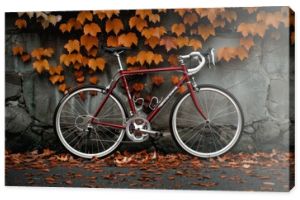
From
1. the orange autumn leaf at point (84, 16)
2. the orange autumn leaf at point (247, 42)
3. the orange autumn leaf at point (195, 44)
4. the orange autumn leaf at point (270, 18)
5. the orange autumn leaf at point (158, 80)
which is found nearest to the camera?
the orange autumn leaf at point (270, 18)

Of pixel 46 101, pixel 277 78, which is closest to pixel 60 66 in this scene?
pixel 46 101

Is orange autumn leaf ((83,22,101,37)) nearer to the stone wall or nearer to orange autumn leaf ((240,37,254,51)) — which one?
the stone wall

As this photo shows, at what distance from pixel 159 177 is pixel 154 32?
147 cm

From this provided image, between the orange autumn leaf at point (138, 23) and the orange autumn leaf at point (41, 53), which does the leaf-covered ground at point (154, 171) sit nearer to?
the orange autumn leaf at point (41, 53)

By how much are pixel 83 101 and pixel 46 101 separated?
399 mm

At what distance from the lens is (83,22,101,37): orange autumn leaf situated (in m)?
8.00

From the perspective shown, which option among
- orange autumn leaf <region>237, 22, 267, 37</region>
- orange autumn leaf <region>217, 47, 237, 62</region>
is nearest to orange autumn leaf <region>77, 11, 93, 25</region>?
orange autumn leaf <region>217, 47, 237, 62</region>

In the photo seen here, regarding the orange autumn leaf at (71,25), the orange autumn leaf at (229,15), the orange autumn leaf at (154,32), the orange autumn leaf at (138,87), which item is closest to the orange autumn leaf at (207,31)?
the orange autumn leaf at (229,15)

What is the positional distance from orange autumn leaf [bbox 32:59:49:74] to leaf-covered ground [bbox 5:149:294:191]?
85cm

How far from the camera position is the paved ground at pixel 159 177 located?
7543 millimetres

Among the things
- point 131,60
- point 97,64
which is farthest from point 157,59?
point 97,64

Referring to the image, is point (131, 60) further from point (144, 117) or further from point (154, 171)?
point (154, 171)

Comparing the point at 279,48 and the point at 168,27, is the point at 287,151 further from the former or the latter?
the point at 168,27

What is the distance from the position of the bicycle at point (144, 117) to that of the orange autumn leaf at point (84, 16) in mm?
359
